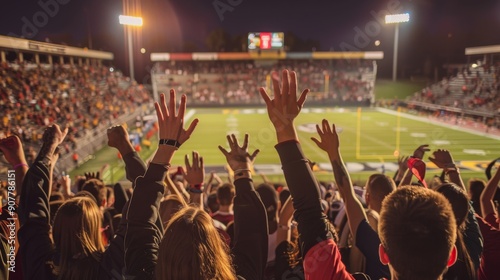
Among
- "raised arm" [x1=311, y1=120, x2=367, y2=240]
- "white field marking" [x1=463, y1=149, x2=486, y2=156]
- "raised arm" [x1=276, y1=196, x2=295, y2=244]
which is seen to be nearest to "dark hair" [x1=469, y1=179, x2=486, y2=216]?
"raised arm" [x1=276, y1=196, x2=295, y2=244]

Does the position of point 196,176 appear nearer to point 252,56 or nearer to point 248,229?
point 248,229

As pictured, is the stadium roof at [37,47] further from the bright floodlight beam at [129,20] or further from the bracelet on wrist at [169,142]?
the bracelet on wrist at [169,142]

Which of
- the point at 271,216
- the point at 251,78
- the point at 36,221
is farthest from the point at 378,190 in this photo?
the point at 251,78

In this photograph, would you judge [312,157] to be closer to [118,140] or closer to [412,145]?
[412,145]

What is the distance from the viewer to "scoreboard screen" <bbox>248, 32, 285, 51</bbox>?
186ft

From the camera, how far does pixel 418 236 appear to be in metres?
1.71

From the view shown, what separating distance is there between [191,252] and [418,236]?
1.04m

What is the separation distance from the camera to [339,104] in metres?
47.0

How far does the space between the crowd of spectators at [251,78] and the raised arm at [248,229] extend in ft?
160

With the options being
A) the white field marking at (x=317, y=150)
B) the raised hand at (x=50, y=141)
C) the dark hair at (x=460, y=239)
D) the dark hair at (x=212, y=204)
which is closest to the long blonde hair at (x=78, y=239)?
the raised hand at (x=50, y=141)

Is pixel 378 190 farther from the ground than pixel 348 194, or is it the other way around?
pixel 348 194

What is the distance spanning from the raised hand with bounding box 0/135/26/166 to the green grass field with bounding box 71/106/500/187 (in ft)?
34.4

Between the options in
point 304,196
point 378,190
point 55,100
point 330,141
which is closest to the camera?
point 304,196

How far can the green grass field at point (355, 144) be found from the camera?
1773cm
